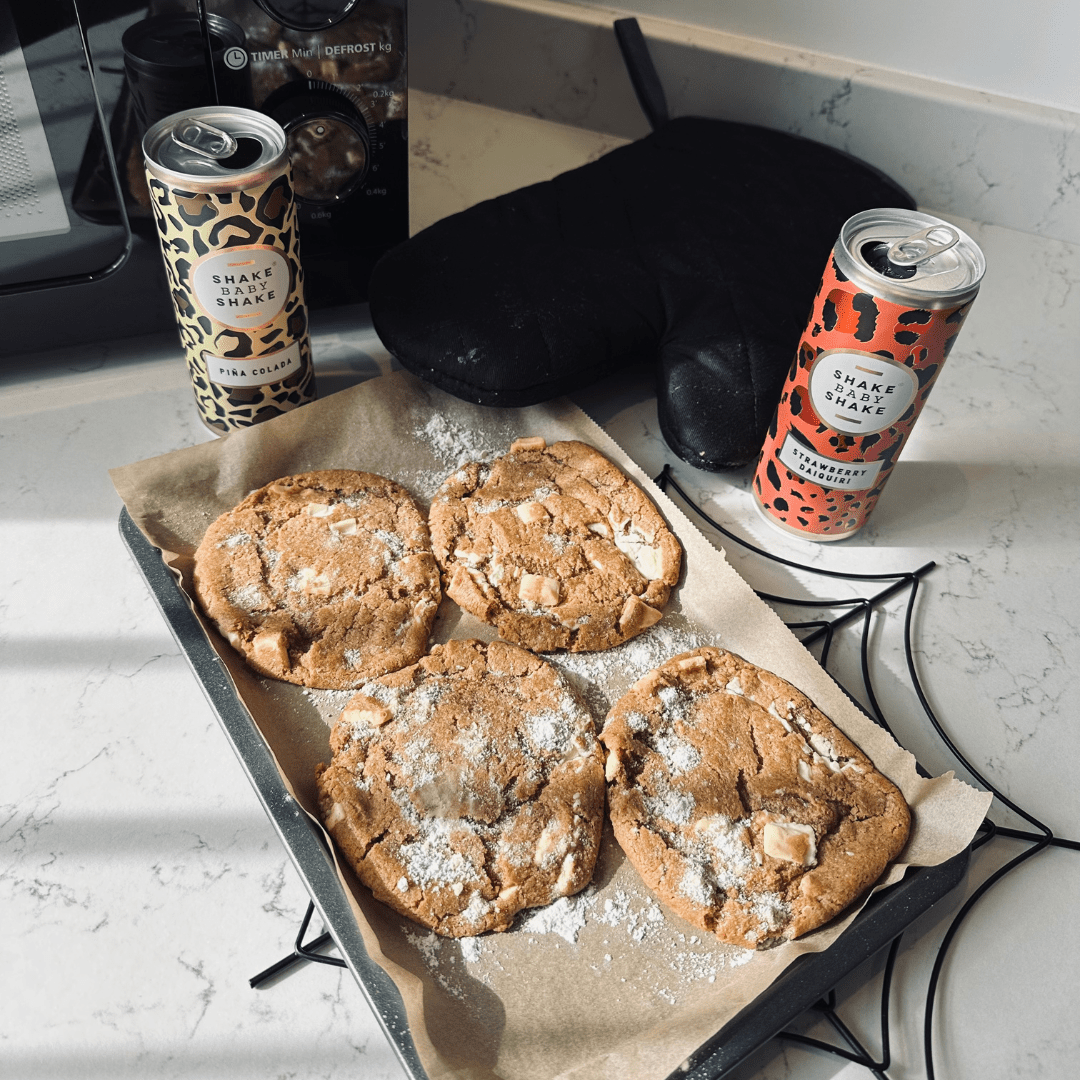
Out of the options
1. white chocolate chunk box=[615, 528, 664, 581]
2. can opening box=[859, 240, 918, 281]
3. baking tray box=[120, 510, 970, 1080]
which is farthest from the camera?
white chocolate chunk box=[615, 528, 664, 581]

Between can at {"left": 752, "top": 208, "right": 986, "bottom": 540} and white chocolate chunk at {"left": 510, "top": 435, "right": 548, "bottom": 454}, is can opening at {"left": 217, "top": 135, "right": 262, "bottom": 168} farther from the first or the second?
can at {"left": 752, "top": 208, "right": 986, "bottom": 540}

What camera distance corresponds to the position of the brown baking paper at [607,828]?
548 mm

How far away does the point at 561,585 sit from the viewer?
751 mm

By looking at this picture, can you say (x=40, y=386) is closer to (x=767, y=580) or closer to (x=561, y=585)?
(x=561, y=585)

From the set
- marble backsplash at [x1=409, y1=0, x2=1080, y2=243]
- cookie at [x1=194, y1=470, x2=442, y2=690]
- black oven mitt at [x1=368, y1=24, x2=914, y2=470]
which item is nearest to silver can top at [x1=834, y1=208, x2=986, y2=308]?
black oven mitt at [x1=368, y1=24, x2=914, y2=470]

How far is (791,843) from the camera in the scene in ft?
2.01

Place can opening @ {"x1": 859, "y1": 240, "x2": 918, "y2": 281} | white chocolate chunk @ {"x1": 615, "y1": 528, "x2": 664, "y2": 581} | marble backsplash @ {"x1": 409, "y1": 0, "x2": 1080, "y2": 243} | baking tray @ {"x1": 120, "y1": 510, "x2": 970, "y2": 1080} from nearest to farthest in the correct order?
baking tray @ {"x1": 120, "y1": 510, "x2": 970, "y2": 1080} < can opening @ {"x1": 859, "y1": 240, "x2": 918, "y2": 281} < white chocolate chunk @ {"x1": 615, "y1": 528, "x2": 664, "y2": 581} < marble backsplash @ {"x1": 409, "y1": 0, "x2": 1080, "y2": 243}

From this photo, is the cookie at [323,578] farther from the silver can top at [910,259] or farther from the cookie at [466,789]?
the silver can top at [910,259]

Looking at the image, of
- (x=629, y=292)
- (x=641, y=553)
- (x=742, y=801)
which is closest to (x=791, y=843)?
(x=742, y=801)

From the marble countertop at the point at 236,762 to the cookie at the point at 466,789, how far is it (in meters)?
0.07

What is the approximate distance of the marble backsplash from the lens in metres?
1.06

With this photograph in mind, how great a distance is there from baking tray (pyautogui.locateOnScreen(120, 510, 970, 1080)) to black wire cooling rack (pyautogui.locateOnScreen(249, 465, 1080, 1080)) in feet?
0.07

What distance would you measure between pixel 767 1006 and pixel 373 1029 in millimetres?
234

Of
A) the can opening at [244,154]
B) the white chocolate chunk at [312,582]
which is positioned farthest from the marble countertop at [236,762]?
the can opening at [244,154]
